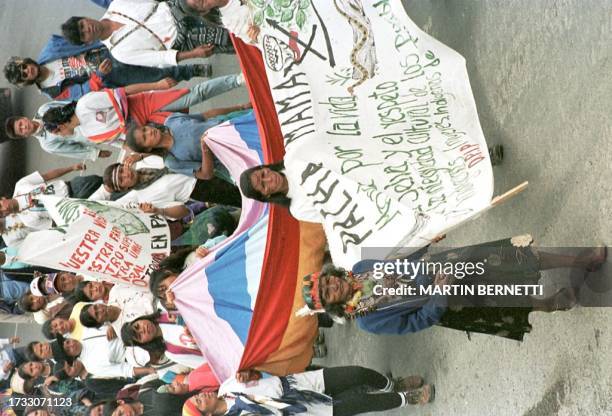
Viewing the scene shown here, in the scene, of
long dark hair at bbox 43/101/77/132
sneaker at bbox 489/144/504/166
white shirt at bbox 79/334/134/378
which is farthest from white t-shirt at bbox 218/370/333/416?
long dark hair at bbox 43/101/77/132

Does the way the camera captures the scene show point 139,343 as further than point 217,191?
No

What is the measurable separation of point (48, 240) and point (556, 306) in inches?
151

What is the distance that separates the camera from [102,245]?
19.3ft

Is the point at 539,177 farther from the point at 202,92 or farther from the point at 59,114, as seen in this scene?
the point at 59,114

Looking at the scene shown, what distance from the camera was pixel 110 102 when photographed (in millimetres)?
6109

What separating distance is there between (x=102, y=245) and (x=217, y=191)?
98cm

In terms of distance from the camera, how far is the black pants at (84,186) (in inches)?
283

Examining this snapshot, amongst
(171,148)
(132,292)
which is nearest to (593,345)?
(171,148)

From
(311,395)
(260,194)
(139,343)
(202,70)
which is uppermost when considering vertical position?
(202,70)

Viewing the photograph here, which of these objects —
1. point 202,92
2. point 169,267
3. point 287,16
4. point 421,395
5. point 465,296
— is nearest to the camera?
point 465,296

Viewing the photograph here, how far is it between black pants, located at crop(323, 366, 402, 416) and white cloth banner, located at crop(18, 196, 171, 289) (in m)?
1.71

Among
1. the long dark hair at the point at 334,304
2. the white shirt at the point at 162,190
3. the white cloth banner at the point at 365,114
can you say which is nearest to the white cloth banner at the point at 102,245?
the white shirt at the point at 162,190

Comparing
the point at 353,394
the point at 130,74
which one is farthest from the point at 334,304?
the point at 130,74

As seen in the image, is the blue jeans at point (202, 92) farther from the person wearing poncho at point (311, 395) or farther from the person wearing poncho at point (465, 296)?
the person wearing poncho at point (465, 296)
